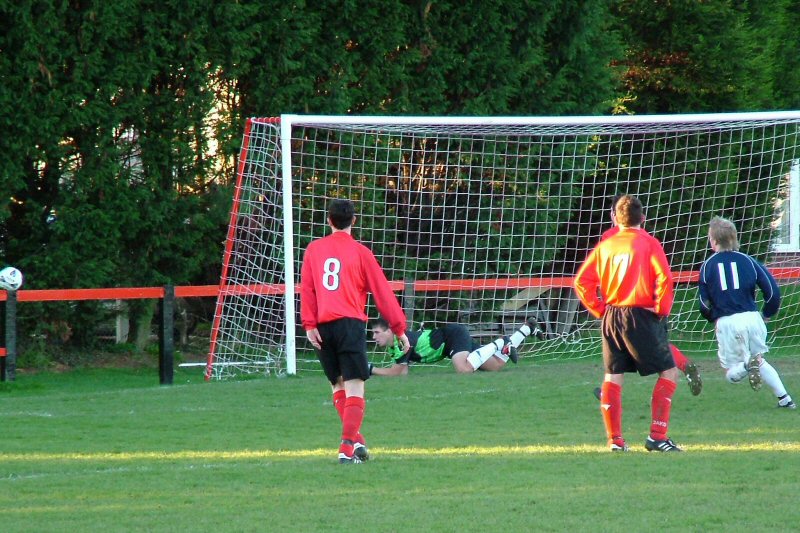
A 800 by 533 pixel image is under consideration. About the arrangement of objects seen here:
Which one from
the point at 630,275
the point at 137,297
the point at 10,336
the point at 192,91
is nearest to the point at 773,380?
the point at 630,275

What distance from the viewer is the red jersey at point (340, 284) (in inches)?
297

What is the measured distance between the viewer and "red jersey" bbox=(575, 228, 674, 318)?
755 centimetres

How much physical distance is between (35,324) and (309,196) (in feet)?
11.6

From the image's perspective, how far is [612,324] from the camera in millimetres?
7680

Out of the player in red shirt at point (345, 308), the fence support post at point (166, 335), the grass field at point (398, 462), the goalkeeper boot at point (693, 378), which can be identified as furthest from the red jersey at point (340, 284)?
the fence support post at point (166, 335)

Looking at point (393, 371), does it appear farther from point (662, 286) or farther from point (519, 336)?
point (662, 286)

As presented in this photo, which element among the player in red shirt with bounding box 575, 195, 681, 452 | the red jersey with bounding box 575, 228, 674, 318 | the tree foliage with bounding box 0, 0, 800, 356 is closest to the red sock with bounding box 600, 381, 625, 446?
the player in red shirt with bounding box 575, 195, 681, 452

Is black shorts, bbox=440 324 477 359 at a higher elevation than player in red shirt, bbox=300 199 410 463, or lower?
lower

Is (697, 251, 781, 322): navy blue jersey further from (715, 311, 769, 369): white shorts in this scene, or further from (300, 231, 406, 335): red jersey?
(300, 231, 406, 335): red jersey

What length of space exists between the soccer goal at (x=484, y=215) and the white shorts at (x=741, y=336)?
151 inches

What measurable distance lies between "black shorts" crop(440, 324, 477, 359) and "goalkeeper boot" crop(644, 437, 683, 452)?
5.61 metres

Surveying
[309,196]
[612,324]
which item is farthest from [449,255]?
[612,324]

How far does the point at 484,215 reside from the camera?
1622 centimetres

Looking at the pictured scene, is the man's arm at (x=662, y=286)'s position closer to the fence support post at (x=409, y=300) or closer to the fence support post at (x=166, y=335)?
the fence support post at (x=166, y=335)
